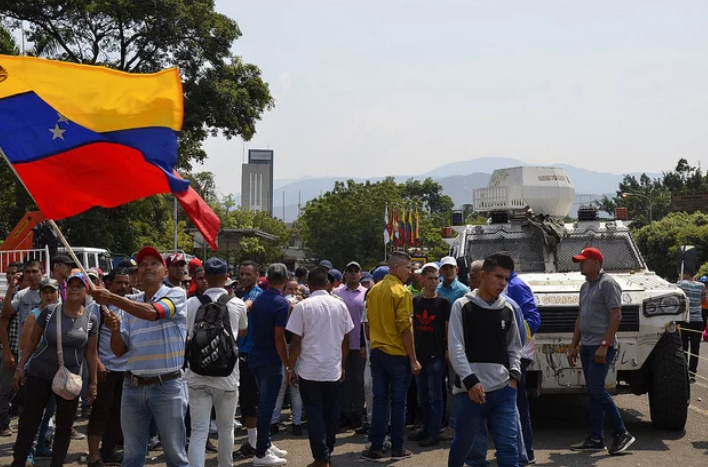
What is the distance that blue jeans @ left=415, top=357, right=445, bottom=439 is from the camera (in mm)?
9625

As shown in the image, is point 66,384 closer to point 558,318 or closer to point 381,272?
point 381,272

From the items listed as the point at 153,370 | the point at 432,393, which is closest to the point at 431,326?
the point at 432,393

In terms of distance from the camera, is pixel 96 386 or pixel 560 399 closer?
pixel 96 386

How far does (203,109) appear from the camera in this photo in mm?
29688

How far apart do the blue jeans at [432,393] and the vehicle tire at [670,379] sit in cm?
229

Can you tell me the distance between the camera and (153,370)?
6.30 meters

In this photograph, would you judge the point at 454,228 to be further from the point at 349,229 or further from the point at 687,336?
the point at 349,229

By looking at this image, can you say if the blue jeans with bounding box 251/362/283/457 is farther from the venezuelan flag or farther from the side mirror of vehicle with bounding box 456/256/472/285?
the side mirror of vehicle with bounding box 456/256/472/285

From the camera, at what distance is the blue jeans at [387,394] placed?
901cm

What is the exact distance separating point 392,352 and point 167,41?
22763 millimetres

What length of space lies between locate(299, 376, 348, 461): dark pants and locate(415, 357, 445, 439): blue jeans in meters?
1.49

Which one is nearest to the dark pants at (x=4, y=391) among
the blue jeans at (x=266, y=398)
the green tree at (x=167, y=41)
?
the blue jeans at (x=266, y=398)

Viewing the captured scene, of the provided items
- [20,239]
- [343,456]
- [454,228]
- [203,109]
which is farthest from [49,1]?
[343,456]

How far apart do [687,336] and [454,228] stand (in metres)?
4.88
